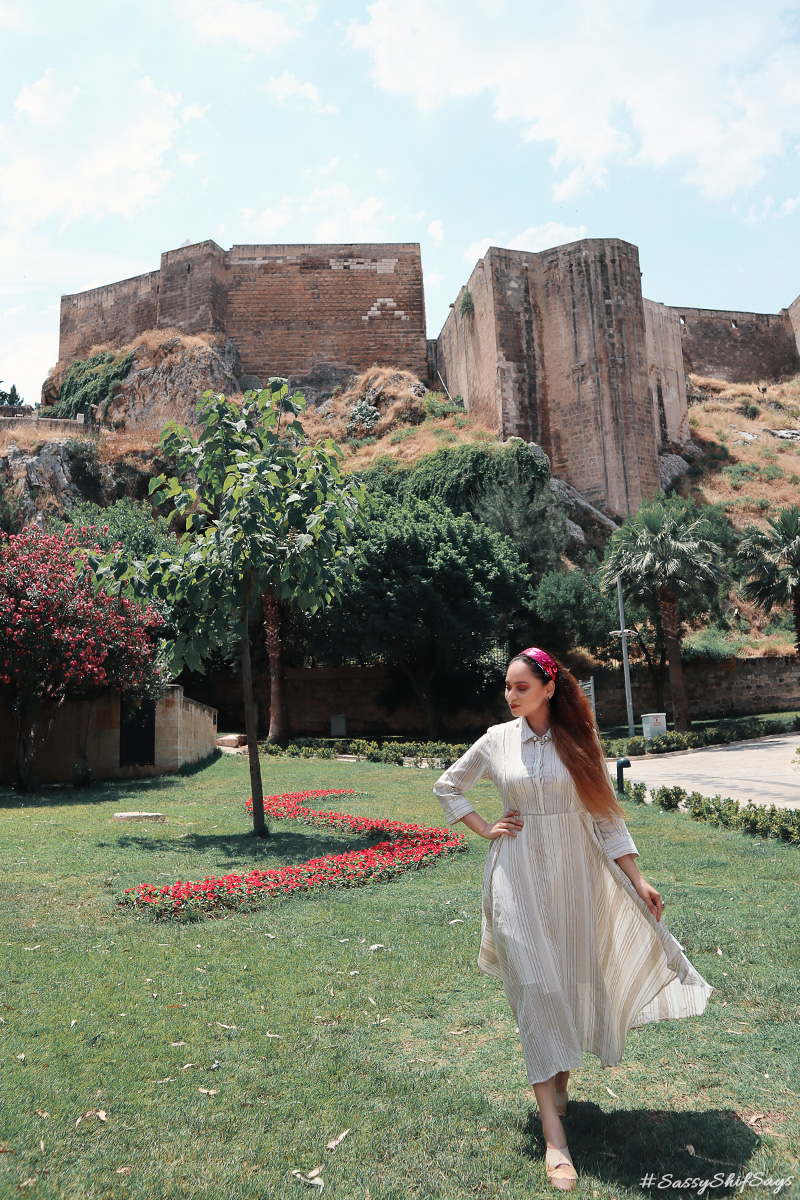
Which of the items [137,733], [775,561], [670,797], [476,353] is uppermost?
[476,353]

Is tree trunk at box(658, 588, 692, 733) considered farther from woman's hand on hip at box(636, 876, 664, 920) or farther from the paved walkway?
woman's hand on hip at box(636, 876, 664, 920)

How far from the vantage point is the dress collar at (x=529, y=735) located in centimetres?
319

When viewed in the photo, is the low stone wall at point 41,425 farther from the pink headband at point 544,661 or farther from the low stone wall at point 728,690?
the pink headband at point 544,661

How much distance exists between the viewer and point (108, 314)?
43.8 metres

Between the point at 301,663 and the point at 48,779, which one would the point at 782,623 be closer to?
the point at 301,663

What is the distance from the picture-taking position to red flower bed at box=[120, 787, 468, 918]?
20.3 ft

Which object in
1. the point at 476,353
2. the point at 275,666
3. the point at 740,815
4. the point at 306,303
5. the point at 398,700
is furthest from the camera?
the point at 306,303

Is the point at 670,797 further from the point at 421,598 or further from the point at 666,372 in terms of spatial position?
the point at 666,372

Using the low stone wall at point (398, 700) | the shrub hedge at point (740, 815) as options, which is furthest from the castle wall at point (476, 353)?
the shrub hedge at point (740, 815)

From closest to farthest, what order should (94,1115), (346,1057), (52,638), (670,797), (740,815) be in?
(94,1115)
(346,1057)
(740,815)
(670,797)
(52,638)

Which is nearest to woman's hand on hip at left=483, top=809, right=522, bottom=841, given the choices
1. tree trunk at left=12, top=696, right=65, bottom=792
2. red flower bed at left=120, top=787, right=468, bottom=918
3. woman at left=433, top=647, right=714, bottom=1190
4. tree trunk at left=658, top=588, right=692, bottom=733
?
woman at left=433, top=647, right=714, bottom=1190


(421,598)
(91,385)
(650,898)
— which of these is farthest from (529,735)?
(91,385)

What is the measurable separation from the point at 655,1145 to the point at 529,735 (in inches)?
56.9

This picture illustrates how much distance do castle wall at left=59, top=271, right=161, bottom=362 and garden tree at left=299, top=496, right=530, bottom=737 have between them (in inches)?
923
